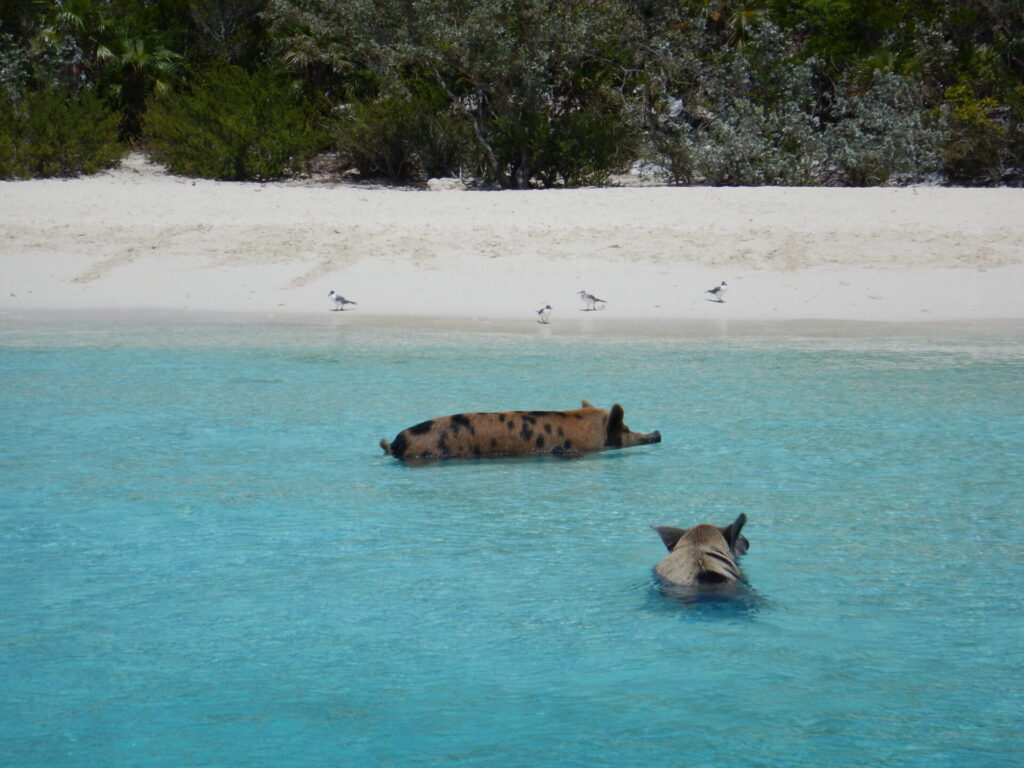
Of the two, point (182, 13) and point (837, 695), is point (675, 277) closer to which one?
point (837, 695)

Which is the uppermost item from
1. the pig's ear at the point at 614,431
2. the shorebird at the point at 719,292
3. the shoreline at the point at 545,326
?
the shorebird at the point at 719,292

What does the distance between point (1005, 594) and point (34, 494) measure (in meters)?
5.44

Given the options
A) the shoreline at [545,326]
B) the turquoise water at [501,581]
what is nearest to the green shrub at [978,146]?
the shoreline at [545,326]

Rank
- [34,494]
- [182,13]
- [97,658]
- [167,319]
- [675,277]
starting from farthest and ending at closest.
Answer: [182,13] < [675,277] < [167,319] < [34,494] < [97,658]

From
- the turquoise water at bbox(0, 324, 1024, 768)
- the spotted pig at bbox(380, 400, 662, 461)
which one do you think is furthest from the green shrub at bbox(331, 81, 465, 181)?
the spotted pig at bbox(380, 400, 662, 461)

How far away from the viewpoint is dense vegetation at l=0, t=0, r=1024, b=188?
73.3 feet

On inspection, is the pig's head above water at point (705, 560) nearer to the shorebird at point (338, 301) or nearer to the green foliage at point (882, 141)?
the shorebird at point (338, 301)

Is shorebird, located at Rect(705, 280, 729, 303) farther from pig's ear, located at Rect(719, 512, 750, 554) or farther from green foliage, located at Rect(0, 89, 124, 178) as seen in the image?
green foliage, located at Rect(0, 89, 124, 178)

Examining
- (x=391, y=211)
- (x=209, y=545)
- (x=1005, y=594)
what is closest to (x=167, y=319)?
(x=391, y=211)

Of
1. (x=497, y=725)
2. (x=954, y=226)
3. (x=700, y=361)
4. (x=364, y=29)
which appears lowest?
(x=497, y=725)

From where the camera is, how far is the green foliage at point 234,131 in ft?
76.1

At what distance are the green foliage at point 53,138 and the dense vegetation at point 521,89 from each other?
0.04m

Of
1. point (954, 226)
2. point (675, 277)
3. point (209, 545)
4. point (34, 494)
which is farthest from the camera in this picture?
point (954, 226)

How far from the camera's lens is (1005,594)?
5.85m
